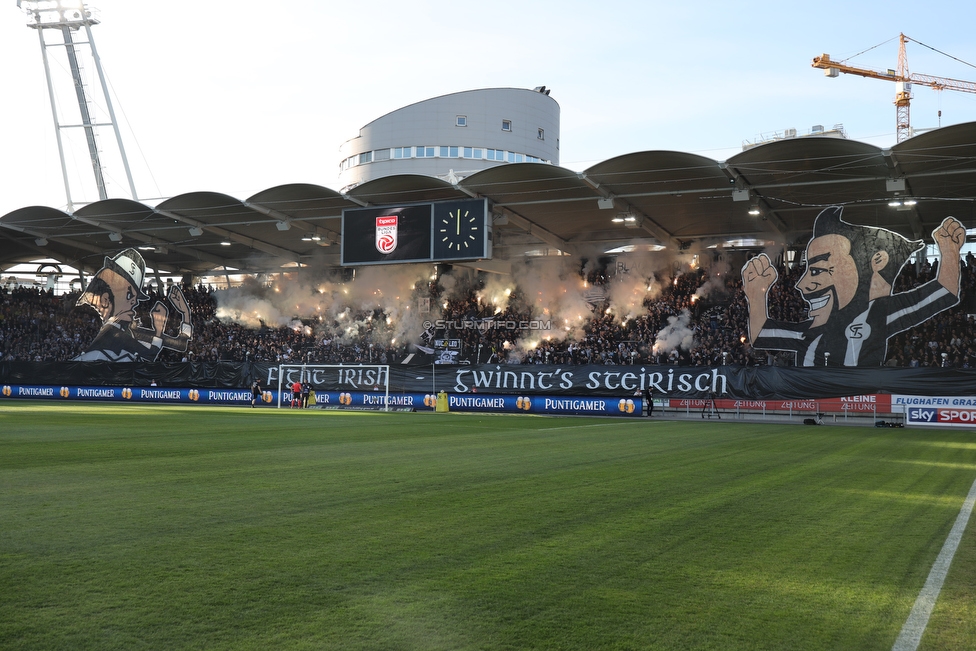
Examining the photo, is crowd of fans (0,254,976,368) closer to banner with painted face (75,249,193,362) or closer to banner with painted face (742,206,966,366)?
banner with painted face (75,249,193,362)

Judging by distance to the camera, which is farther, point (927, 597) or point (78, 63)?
point (78, 63)


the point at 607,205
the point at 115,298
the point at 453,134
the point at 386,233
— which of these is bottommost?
the point at 115,298

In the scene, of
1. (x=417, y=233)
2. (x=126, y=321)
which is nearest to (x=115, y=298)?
(x=126, y=321)

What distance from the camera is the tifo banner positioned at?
31.3 m

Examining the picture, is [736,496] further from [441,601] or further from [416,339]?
[416,339]

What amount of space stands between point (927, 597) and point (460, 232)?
109ft

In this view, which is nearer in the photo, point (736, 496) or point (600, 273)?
point (736, 496)

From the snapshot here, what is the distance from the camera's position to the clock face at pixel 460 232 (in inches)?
1470

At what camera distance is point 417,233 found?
126 feet

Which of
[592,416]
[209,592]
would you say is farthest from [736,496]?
[592,416]

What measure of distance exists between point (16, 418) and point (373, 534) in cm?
2050

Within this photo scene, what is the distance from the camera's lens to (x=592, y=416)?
113ft

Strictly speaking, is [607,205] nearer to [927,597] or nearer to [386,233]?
[386,233]

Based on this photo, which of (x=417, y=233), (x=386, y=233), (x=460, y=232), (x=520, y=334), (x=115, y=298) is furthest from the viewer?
(x=520, y=334)
